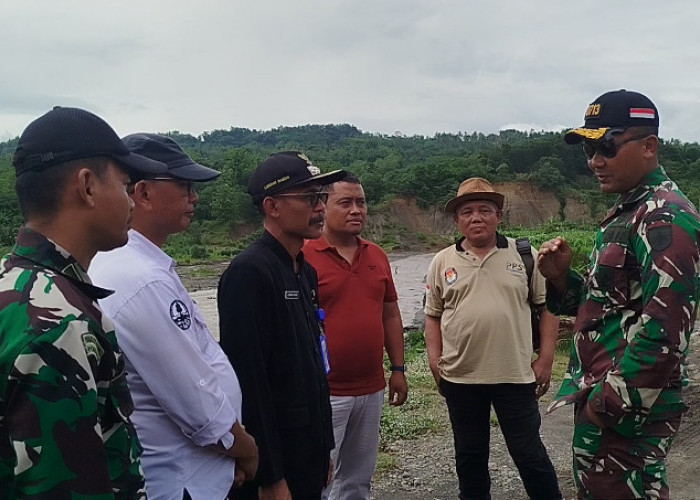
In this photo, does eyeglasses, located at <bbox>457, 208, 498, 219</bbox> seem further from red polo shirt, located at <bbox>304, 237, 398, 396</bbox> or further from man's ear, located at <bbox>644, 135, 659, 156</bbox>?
man's ear, located at <bbox>644, 135, 659, 156</bbox>

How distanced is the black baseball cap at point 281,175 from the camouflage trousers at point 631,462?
1435 mm

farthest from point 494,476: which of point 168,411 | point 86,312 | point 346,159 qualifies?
point 346,159

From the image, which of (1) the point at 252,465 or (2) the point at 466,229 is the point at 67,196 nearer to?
(1) the point at 252,465

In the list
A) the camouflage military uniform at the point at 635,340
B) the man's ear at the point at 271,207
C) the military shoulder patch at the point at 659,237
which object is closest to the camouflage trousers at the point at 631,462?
the camouflage military uniform at the point at 635,340

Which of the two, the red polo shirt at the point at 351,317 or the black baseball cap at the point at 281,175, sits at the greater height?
the black baseball cap at the point at 281,175

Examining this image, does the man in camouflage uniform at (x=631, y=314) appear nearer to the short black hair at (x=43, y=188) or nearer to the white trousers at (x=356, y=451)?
the white trousers at (x=356, y=451)

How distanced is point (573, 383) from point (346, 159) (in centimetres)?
8489

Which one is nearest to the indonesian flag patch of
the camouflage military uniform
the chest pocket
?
the camouflage military uniform

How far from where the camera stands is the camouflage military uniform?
2.11 meters

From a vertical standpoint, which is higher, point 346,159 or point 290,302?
point 346,159

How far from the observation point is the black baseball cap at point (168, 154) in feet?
7.45

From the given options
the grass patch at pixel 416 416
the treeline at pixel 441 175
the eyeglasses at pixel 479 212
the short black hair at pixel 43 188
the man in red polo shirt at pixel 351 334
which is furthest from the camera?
the treeline at pixel 441 175

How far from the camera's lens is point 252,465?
7.33ft

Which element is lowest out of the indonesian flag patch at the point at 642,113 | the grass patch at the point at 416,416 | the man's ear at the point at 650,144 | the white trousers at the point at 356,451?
the grass patch at the point at 416,416
